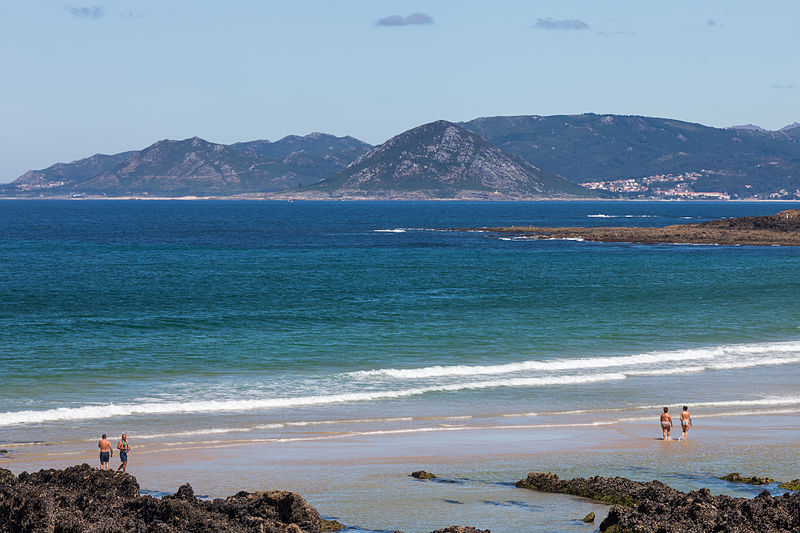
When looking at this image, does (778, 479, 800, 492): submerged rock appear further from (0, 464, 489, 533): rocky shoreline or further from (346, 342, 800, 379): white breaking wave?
(346, 342, 800, 379): white breaking wave

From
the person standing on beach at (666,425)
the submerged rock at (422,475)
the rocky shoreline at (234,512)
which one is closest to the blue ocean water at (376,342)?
the person standing on beach at (666,425)

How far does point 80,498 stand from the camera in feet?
60.8

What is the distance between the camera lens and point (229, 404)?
31.2 meters

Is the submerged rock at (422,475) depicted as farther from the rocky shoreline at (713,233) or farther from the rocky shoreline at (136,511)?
Answer: the rocky shoreline at (713,233)

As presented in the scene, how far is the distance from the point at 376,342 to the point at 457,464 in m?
20.5

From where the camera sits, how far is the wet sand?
19.8 metres

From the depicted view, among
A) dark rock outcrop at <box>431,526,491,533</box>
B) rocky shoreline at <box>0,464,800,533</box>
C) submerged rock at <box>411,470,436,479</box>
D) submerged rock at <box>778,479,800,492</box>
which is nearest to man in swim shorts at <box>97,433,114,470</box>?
rocky shoreline at <box>0,464,800,533</box>

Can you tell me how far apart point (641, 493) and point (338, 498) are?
6455mm

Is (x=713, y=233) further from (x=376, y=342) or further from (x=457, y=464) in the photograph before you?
(x=457, y=464)

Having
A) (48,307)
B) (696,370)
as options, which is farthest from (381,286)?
(696,370)

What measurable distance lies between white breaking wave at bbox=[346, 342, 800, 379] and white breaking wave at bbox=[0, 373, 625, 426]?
6.78 feet

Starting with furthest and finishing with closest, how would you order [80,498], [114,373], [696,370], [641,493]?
[696,370] < [114,373] < [641,493] < [80,498]

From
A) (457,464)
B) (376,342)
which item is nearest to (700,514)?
(457,464)

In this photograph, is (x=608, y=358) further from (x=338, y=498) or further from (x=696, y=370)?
(x=338, y=498)
